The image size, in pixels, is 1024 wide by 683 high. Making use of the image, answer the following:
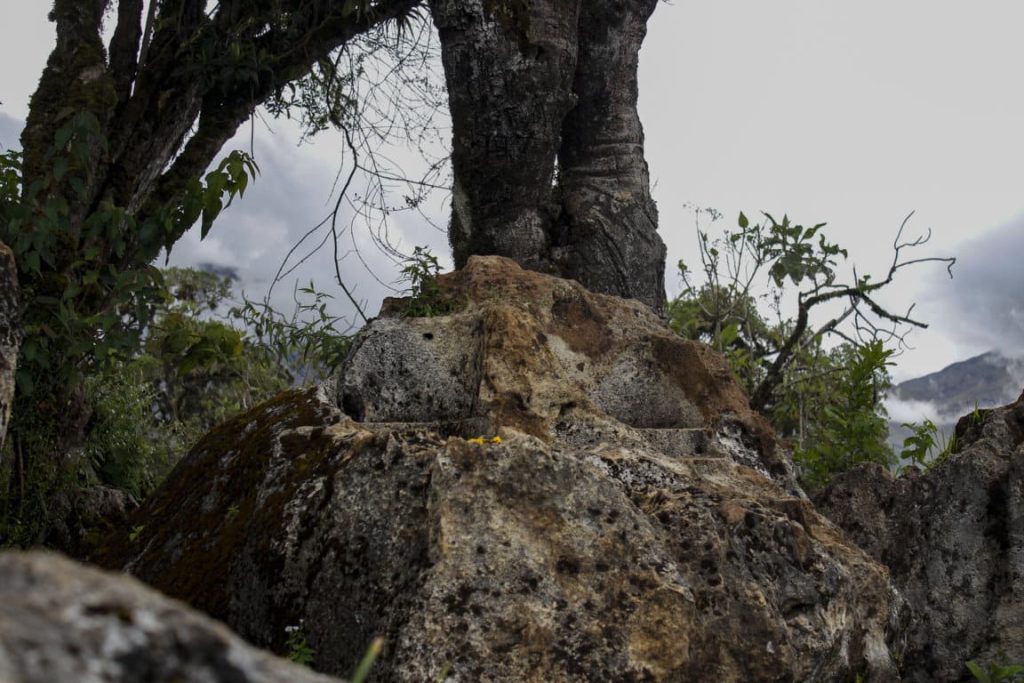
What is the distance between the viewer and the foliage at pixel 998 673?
485cm

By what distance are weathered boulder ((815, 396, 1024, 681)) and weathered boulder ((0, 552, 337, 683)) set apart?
4.89 m

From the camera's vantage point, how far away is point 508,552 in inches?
125

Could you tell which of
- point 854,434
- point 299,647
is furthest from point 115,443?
point 854,434

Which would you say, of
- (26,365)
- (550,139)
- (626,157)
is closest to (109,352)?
(26,365)

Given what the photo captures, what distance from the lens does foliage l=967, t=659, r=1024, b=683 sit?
4.85 m

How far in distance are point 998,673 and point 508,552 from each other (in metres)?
3.09

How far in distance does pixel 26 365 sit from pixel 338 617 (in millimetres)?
3132

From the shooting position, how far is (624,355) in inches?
208

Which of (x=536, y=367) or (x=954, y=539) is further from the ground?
(x=536, y=367)

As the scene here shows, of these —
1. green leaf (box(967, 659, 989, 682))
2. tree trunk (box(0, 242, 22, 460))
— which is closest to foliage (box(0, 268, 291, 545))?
tree trunk (box(0, 242, 22, 460))

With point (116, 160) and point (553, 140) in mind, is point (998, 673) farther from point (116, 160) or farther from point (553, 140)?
point (116, 160)

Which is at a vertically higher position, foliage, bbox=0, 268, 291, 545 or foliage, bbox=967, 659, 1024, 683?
foliage, bbox=0, 268, 291, 545

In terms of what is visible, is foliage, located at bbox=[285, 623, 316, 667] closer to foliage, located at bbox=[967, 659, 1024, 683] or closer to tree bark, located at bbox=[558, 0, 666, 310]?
foliage, located at bbox=[967, 659, 1024, 683]

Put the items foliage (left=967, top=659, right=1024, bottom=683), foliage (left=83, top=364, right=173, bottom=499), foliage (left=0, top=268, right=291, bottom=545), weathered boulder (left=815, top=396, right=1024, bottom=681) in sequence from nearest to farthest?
foliage (left=967, top=659, right=1024, bottom=683)
weathered boulder (left=815, top=396, right=1024, bottom=681)
foliage (left=0, top=268, right=291, bottom=545)
foliage (left=83, top=364, right=173, bottom=499)
